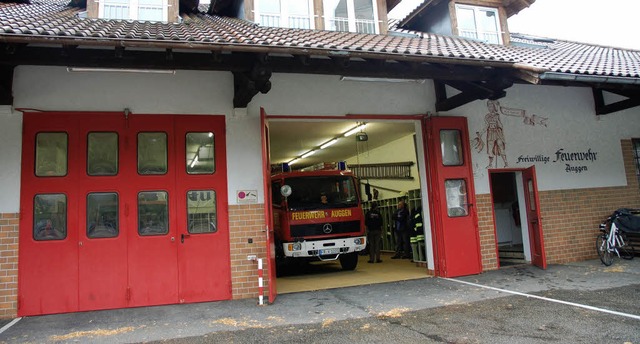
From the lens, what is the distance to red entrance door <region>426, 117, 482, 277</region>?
9234 millimetres

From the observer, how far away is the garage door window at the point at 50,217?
7.32 m

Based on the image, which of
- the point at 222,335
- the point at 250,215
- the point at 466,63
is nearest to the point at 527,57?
the point at 466,63

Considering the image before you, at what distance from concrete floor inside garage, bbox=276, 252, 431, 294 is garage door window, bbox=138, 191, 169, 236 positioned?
2.59m

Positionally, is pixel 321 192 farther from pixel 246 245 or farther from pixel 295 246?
pixel 246 245

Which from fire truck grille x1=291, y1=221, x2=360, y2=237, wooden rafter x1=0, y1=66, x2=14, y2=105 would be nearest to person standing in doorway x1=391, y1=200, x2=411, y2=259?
fire truck grille x1=291, y1=221, x2=360, y2=237

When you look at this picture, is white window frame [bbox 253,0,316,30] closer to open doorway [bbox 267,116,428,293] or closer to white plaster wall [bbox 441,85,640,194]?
open doorway [bbox 267,116,428,293]

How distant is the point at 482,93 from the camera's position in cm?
848

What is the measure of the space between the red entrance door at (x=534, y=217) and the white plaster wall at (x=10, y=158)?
32.8 feet

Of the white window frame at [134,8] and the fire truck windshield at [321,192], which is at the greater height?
the white window frame at [134,8]

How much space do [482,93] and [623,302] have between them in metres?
4.22

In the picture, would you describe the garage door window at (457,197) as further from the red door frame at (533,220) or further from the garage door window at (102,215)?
the garage door window at (102,215)

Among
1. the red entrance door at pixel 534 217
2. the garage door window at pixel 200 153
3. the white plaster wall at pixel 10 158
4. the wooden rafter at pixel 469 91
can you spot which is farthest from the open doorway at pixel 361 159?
the white plaster wall at pixel 10 158

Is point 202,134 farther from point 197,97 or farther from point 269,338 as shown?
point 269,338

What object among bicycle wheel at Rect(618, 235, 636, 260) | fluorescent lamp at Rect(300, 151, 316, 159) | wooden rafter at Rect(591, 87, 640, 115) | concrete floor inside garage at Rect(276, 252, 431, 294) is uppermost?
fluorescent lamp at Rect(300, 151, 316, 159)
